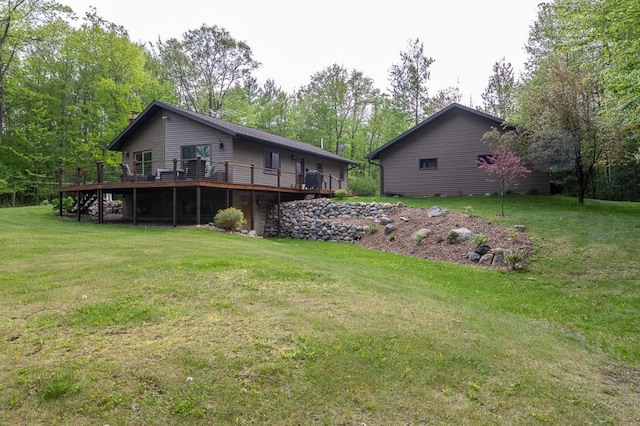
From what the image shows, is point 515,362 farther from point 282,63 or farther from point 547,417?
point 282,63

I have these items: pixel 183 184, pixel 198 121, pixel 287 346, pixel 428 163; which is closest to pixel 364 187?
pixel 428 163

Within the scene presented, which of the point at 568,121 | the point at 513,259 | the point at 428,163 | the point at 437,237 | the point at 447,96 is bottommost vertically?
the point at 513,259

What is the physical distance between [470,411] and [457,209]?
515 inches

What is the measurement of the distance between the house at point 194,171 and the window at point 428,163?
18.9 feet

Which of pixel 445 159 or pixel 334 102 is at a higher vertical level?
pixel 334 102

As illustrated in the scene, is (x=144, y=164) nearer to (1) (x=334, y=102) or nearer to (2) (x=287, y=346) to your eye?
(2) (x=287, y=346)

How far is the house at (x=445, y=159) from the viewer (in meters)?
19.2

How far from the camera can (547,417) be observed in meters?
3.19

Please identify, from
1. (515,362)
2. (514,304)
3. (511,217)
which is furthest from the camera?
(511,217)

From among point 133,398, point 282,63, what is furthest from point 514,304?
point 282,63

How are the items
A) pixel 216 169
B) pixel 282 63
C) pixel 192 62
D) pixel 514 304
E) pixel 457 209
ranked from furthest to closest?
1. pixel 282 63
2. pixel 192 62
3. pixel 216 169
4. pixel 457 209
5. pixel 514 304

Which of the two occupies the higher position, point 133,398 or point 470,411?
point 133,398

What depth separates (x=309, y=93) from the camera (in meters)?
36.6

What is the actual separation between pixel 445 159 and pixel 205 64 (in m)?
23.2
